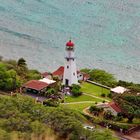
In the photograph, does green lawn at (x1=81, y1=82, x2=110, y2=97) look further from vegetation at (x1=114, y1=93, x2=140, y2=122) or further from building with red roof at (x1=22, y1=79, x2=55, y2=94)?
vegetation at (x1=114, y1=93, x2=140, y2=122)

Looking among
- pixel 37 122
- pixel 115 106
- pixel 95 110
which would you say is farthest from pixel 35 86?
pixel 37 122

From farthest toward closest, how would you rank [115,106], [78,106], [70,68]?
1. [70,68]
2. [78,106]
3. [115,106]

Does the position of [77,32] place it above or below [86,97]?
above

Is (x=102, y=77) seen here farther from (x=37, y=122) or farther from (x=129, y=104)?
(x=37, y=122)

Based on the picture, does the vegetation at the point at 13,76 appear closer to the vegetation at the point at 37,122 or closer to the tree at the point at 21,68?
the tree at the point at 21,68

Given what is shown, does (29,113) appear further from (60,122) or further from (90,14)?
(90,14)

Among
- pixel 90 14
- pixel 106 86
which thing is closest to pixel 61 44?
pixel 90 14

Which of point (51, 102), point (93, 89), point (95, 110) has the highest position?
point (93, 89)
